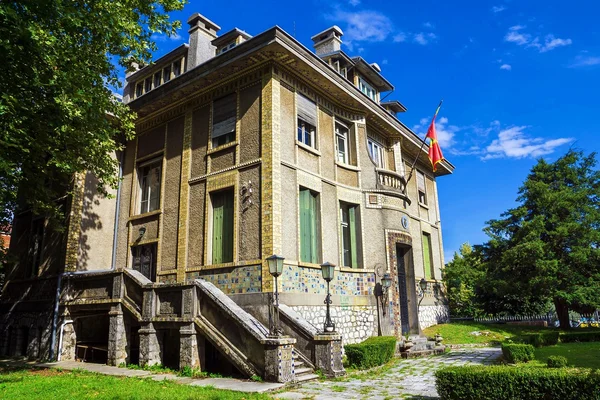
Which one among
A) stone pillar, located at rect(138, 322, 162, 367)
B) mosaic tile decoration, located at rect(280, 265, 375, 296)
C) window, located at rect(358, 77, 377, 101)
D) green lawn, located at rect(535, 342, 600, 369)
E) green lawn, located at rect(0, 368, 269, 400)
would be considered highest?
window, located at rect(358, 77, 377, 101)

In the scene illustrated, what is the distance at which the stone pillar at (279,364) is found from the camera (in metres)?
9.41

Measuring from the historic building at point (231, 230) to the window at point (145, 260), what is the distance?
7 cm

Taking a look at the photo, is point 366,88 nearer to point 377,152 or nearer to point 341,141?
point 377,152

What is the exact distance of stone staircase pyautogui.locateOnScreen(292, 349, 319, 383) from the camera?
388 inches

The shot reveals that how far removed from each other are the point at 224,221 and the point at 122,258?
5.48 metres

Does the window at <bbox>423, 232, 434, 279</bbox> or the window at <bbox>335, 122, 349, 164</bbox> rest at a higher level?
the window at <bbox>335, 122, 349, 164</bbox>

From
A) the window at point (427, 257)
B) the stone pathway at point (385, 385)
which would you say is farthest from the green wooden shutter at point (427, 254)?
the stone pathway at point (385, 385)

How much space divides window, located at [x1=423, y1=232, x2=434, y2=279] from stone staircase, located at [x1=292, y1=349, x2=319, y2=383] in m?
12.4

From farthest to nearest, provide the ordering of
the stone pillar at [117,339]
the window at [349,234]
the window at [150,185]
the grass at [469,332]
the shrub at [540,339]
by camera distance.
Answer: the grass at [469,332] < the window at [150,185] < the window at [349,234] < the shrub at [540,339] < the stone pillar at [117,339]

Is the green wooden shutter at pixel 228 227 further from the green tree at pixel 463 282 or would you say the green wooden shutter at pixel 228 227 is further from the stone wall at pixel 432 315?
the green tree at pixel 463 282

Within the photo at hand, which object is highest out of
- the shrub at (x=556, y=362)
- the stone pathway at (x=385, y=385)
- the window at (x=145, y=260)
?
the window at (x=145, y=260)

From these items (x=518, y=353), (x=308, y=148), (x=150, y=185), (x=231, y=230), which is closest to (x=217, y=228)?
(x=231, y=230)

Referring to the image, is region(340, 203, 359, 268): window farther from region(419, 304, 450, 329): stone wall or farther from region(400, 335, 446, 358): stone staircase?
region(419, 304, 450, 329): stone wall

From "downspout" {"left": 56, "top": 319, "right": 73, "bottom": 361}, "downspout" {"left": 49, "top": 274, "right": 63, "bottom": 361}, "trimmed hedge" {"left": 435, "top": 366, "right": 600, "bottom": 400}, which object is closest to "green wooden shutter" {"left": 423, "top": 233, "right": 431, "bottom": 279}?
"trimmed hedge" {"left": 435, "top": 366, "right": 600, "bottom": 400}
